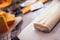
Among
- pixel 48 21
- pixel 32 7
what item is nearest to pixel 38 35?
pixel 48 21

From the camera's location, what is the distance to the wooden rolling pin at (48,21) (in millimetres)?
619

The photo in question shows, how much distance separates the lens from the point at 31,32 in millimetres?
652

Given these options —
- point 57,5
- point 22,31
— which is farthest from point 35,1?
point 22,31

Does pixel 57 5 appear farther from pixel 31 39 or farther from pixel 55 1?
pixel 31 39

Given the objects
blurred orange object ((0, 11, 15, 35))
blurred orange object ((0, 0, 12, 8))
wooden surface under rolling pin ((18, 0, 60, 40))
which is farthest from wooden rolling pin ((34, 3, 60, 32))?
blurred orange object ((0, 0, 12, 8))

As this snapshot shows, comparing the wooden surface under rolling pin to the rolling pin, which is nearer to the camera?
the wooden surface under rolling pin

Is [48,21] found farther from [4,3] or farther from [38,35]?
[4,3]

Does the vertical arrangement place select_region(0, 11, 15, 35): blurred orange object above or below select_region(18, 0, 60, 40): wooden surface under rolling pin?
above

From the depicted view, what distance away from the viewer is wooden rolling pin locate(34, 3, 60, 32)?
62cm

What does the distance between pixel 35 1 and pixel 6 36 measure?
346mm

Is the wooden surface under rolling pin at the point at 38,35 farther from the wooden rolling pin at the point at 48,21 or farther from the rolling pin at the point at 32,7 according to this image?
the rolling pin at the point at 32,7

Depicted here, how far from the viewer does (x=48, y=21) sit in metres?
0.63

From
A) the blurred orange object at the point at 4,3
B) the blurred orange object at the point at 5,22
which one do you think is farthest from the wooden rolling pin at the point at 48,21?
the blurred orange object at the point at 4,3

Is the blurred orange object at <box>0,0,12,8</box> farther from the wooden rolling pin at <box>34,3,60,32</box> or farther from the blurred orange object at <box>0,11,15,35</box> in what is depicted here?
the wooden rolling pin at <box>34,3,60,32</box>
